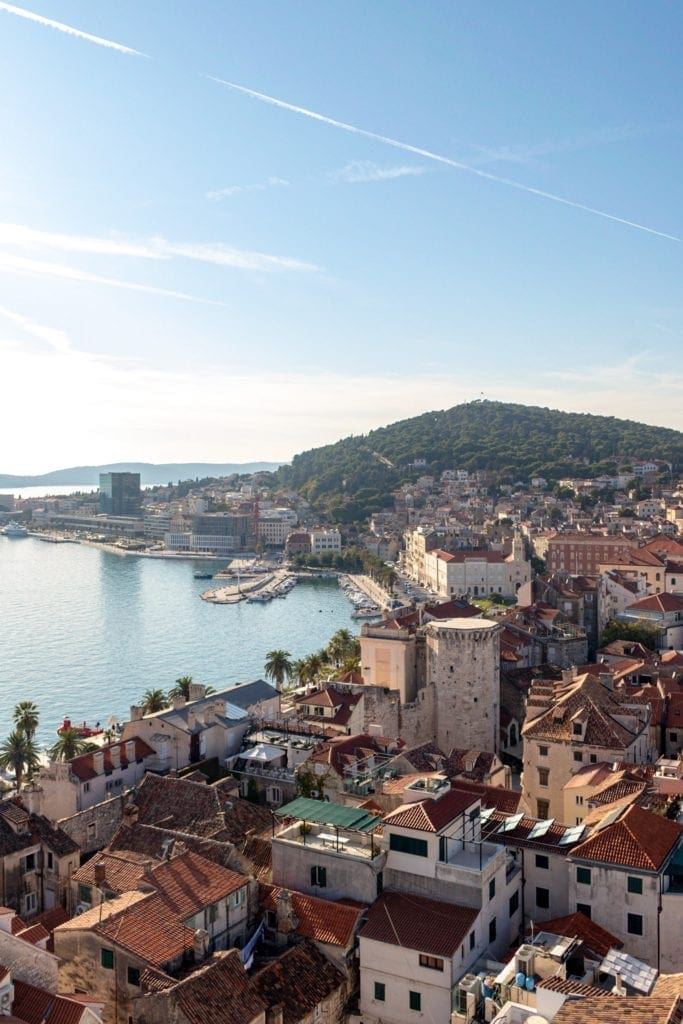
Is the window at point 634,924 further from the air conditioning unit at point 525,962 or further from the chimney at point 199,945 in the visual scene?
the chimney at point 199,945

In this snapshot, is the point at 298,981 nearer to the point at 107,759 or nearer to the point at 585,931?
the point at 585,931

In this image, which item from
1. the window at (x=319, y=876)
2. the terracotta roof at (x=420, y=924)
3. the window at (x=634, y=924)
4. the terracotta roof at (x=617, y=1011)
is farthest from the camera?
the window at (x=319, y=876)

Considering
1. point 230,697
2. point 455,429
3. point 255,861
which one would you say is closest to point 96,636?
point 230,697

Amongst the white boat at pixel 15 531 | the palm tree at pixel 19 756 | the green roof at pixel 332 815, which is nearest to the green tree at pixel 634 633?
the palm tree at pixel 19 756

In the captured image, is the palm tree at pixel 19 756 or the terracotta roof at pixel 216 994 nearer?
the terracotta roof at pixel 216 994

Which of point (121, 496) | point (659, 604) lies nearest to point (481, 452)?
point (121, 496)

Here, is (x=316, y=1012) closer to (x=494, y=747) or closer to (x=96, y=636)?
(x=494, y=747)
